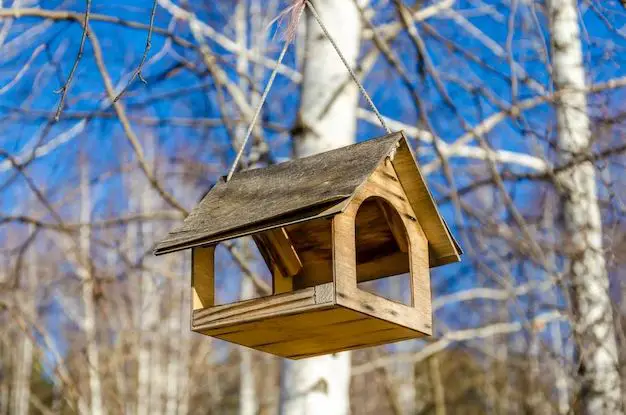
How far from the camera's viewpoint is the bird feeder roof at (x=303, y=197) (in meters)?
2.24

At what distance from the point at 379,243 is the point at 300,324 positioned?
66 centimetres

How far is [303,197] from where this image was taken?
2289mm

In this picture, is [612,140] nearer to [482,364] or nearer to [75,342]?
[75,342]

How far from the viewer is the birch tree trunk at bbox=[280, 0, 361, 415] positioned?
12.4 ft

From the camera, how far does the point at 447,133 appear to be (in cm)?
813

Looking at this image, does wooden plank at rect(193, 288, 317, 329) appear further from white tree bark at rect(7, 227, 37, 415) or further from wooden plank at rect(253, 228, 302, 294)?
white tree bark at rect(7, 227, 37, 415)

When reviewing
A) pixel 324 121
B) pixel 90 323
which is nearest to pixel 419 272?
pixel 324 121

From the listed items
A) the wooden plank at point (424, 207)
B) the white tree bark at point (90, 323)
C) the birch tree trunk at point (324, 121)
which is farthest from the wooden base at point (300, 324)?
the white tree bark at point (90, 323)

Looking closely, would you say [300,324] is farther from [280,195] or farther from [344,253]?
[280,195]

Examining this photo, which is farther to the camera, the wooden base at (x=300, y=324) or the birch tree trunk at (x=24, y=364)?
the birch tree trunk at (x=24, y=364)

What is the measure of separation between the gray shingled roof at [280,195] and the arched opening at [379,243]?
28 cm

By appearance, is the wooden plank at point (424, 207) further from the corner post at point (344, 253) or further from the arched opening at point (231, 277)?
the arched opening at point (231, 277)

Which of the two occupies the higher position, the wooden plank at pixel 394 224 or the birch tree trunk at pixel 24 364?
the birch tree trunk at pixel 24 364

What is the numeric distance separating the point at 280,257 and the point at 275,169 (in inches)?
15.4
